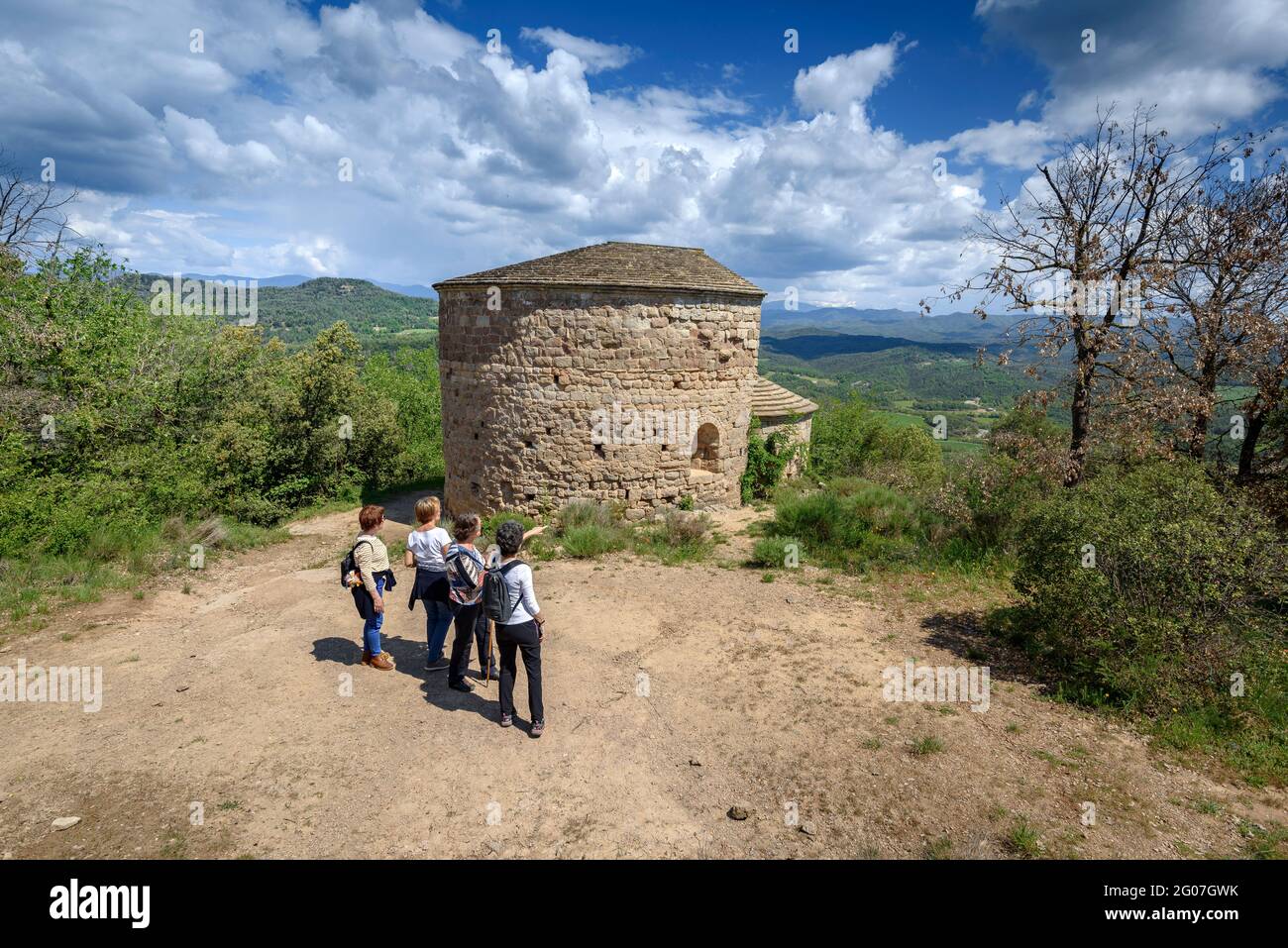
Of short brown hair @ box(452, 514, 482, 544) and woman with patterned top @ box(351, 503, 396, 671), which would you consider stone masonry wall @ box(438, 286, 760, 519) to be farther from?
short brown hair @ box(452, 514, 482, 544)

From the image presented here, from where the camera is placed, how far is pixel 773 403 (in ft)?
50.3

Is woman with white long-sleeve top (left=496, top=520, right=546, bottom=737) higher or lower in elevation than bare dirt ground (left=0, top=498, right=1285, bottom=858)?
higher

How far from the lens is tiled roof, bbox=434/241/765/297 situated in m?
11.1

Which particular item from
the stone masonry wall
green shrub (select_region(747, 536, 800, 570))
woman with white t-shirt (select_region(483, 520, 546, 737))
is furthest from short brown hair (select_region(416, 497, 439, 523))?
green shrub (select_region(747, 536, 800, 570))

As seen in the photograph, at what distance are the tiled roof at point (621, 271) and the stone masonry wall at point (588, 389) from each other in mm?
205

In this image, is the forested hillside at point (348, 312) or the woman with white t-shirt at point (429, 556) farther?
the forested hillside at point (348, 312)

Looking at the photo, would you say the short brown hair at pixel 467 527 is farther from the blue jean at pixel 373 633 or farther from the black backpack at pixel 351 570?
the blue jean at pixel 373 633

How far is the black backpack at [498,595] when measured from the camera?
4.93m

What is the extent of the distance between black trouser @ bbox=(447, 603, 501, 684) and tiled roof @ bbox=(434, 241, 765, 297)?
6991 millimetres

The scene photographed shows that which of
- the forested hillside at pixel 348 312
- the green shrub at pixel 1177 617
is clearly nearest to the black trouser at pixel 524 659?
the green shrub at pixel 1177 617

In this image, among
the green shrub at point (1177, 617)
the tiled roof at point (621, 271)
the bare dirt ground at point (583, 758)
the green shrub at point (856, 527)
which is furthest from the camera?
the tiled roof at point (621, 271)

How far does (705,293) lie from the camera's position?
38.5 ft

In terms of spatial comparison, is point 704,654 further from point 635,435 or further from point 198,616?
point 198,616
